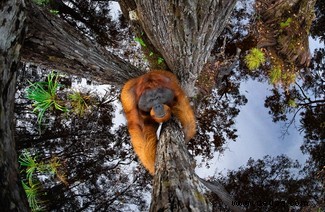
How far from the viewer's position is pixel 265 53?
6.77 m

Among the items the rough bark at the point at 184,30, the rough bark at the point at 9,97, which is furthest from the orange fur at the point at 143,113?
the rough bark at the point at 9,97

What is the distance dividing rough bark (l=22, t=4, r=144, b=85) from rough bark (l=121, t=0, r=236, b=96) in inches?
21.3

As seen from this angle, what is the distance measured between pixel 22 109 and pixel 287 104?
6118 mm

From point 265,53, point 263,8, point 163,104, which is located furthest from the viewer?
point 265,53

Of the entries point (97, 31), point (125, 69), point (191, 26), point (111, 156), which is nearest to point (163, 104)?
point (125, 69)

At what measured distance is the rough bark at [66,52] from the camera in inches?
107

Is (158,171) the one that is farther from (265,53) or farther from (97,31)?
(97,31)

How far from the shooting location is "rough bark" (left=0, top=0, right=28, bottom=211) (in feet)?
4.28

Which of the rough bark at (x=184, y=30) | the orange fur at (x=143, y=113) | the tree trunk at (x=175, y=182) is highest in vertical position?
the rough bark at (x=184, y=30)

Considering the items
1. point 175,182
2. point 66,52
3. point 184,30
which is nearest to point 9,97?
point 175,182

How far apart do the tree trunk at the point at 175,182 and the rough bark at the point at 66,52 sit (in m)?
0.95

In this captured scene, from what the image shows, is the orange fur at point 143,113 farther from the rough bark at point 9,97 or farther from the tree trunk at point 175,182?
the rough bark at point 9,97

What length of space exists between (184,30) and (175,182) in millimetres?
2115

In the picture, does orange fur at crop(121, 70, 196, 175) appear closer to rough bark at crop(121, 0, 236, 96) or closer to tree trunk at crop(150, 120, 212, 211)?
tree trunk at crop(150, 120, 212, 211)
